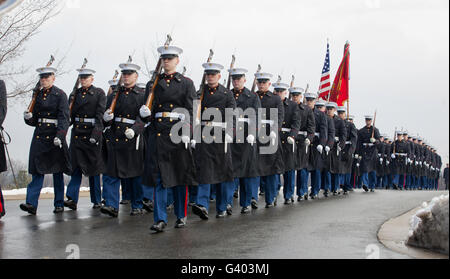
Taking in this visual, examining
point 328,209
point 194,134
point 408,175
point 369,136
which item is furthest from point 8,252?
point 408,175

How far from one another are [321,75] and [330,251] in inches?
575

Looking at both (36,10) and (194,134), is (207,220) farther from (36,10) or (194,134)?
(36,10)

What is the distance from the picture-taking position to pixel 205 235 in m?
7.73

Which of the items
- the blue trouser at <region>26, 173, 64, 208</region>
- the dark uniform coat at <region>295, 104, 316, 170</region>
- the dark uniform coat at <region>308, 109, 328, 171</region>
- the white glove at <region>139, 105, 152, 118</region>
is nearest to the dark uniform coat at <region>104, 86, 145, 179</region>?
the blue trouser at <region>26, 173, 64, 208</region>

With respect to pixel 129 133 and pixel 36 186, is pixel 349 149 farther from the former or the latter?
pixel 36 186

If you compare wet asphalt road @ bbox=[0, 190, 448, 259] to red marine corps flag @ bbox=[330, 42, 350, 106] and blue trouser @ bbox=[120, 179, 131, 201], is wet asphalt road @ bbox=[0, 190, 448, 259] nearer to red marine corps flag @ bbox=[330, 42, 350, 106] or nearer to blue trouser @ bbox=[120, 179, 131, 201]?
blue trouser @ bbox=[120, 179, 131, 201]

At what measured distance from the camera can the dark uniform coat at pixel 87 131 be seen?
35.1 feet

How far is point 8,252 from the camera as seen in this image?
21.5 feet

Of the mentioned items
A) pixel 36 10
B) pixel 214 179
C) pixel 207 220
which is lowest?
pixel 207 220

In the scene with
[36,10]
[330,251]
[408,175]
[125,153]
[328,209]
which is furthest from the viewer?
[408,175]

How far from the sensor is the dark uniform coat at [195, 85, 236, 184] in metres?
9.33

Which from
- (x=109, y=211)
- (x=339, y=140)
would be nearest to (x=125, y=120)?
(x=109, y=211)

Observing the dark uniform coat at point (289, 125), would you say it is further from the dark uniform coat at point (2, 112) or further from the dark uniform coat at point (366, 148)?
the dark uniform coat at point (366, 148)

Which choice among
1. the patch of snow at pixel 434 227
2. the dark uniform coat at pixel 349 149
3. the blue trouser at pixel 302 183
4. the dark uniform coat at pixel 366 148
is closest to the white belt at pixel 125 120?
the blue trouser at pixel 302 183
